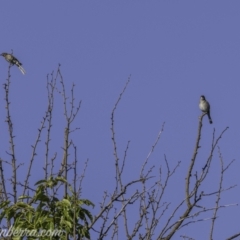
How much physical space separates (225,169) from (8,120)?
6.37ft

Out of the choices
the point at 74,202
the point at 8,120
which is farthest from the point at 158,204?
the point at 8,120

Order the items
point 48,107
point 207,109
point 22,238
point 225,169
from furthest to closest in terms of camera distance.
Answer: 1. point 207,109
2. point 48,107
3. point 225,169
4. point 22,238

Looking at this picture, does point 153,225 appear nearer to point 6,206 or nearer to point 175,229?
point 175,229

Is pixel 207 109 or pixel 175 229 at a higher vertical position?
pixel 207 109

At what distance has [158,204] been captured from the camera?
659cm

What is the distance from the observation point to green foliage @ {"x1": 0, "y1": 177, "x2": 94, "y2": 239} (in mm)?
5738

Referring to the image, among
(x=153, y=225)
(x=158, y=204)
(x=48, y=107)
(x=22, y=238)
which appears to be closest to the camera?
(x=22, y=238)

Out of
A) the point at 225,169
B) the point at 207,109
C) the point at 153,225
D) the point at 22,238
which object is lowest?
the point at 22,238

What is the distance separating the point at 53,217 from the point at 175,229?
3.20 feet

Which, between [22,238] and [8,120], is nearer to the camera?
[22,238]

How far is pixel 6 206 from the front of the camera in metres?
6.06

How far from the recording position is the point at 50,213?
587 centimetres

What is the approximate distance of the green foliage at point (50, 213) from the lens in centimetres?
574

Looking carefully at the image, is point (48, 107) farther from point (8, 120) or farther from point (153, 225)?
point (153, 225)
